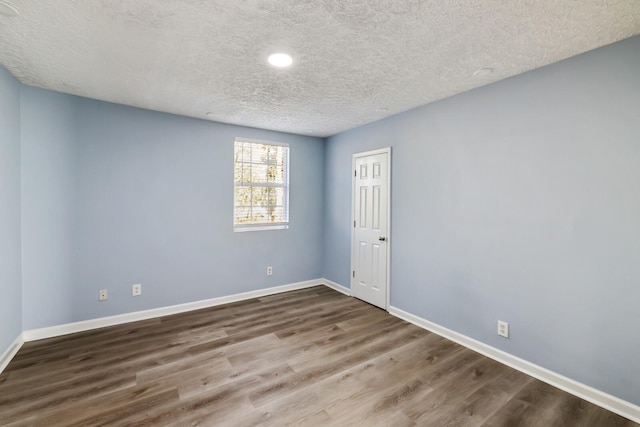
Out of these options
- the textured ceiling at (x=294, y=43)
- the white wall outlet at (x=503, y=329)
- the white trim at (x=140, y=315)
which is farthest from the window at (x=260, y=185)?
the white wall outlet at (x=503, y=329)

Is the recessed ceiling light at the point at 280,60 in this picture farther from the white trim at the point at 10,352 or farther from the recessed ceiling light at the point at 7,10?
the white trim at the point at 10,352

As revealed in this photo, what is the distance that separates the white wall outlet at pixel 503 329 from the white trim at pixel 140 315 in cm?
288

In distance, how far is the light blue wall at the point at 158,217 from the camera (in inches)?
121

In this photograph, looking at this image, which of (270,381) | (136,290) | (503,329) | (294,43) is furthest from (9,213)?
(503,329)

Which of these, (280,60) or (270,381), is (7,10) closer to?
(280,60)

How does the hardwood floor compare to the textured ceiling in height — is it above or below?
below

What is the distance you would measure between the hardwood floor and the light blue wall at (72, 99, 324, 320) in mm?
546

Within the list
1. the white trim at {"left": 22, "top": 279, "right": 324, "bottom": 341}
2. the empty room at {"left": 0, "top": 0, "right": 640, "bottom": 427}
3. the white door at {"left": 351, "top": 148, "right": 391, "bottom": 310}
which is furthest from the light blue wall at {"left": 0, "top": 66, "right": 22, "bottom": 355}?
the white door at {"left": 351, "top": 148, "right": 391, "bottom": 310}

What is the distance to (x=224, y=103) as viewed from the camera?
3.13m

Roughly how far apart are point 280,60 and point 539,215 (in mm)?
2450

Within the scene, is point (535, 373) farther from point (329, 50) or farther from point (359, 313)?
point (329, 50)

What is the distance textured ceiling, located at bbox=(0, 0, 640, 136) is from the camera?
63.4 inches

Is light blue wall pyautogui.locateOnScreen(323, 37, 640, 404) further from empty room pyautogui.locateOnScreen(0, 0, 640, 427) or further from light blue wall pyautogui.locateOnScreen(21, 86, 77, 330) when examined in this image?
light blue wall pyautogui.locateOnScreen(21, 86, 77, 330)

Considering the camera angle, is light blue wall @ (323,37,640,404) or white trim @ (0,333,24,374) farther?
white trim @ (0,333,24,374)
